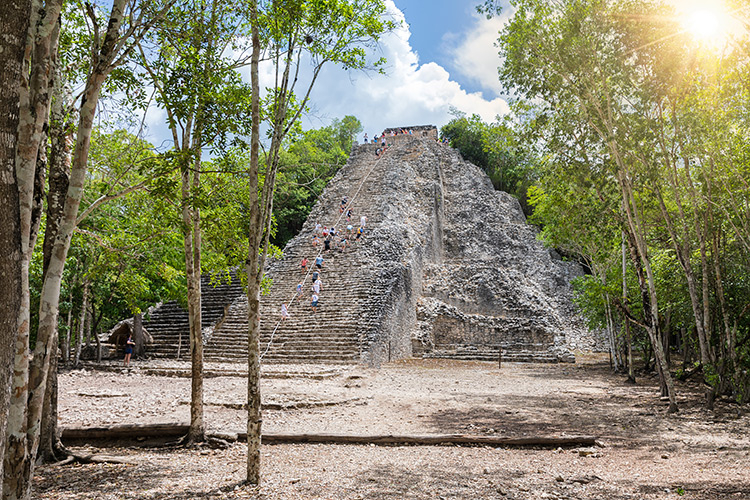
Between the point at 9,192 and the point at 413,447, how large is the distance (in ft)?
17.5

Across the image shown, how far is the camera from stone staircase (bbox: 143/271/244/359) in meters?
18.7

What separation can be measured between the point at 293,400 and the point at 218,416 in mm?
1808

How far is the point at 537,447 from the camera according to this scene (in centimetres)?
639

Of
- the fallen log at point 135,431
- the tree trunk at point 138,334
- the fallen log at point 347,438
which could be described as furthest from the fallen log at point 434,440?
the tree trunk at point 138,334

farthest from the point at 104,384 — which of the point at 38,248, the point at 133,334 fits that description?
the point at 133,334

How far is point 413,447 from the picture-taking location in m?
6.38

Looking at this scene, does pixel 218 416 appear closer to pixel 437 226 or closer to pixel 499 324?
pixel 499 324

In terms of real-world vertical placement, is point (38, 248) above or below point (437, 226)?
below

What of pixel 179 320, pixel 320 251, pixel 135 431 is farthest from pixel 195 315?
pixel 320 251

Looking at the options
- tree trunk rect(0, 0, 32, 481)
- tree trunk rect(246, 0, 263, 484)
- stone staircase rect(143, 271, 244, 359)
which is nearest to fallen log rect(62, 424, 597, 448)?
tree trunk rect(246, 0, 263, 484)

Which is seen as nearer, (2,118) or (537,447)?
(2,118)

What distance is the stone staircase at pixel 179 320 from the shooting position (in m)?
18.7

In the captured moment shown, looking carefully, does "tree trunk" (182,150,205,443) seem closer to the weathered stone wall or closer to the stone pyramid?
the stone pyramid

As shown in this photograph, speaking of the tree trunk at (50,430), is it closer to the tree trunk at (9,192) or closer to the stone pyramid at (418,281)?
the tree trunk at (9,192)
